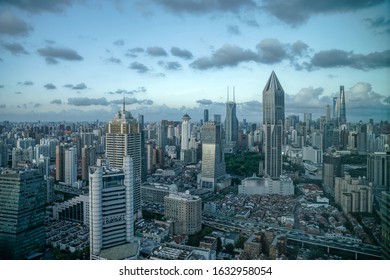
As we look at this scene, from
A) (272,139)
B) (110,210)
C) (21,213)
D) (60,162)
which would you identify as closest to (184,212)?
(110,210)

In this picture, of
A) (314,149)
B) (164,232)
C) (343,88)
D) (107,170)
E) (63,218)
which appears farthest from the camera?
(314,149)

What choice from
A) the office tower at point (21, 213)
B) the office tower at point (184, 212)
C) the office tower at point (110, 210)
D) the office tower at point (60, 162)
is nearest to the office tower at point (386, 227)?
the office tower at point (110, 210)

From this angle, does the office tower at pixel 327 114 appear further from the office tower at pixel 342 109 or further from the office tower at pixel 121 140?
the office tower at pixel 121 140

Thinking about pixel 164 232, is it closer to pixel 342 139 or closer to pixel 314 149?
pixel 342 139

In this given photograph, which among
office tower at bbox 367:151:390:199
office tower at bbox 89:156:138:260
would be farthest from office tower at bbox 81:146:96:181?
office tower at bbox 367:151:390:199
